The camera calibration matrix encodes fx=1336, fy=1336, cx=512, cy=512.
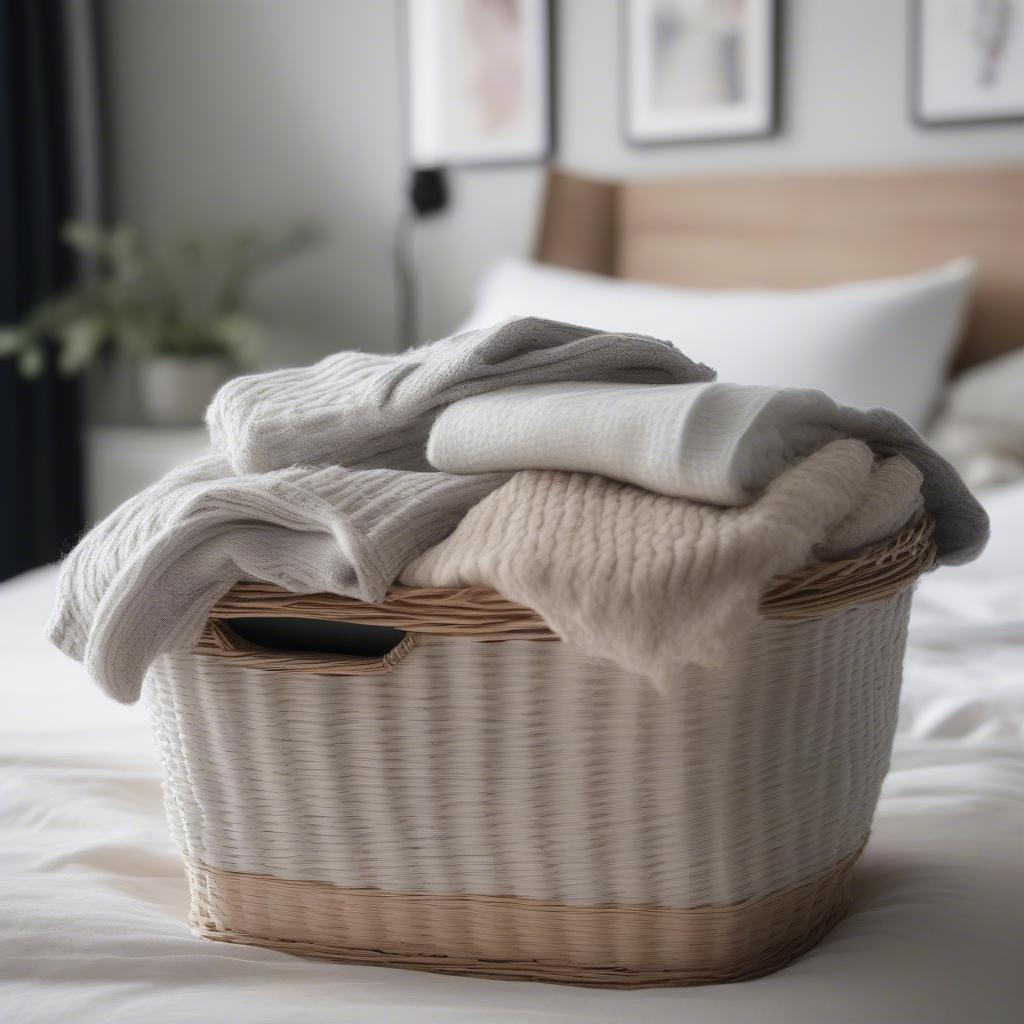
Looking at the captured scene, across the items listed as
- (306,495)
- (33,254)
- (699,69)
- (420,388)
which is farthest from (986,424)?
(33,254)

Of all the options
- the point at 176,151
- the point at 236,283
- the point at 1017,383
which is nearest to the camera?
the point at 1017,383

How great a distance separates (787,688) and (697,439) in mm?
152

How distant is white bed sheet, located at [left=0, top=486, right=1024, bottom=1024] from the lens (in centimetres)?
70

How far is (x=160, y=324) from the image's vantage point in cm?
289

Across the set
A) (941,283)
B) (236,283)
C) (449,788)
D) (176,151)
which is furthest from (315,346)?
(449,788)

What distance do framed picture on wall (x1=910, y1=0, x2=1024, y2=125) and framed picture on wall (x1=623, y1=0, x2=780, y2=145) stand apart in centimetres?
27

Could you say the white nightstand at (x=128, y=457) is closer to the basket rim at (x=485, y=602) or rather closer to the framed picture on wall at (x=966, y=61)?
the framed picture on wall at (x=966, y=61)

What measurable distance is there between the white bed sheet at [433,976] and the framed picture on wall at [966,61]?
1.30 meters

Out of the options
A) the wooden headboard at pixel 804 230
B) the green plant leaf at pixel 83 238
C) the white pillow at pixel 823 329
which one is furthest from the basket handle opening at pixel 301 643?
the green plant leaf at pixel 83 238

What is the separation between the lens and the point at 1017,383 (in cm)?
197

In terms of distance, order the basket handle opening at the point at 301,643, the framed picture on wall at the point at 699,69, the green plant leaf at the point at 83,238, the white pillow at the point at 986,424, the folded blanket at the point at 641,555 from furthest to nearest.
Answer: the green plant leaf at the point at 83,238, the framed picture on wall at the point at 699,69, the white pillow at the point at 986,424, the basket handle opening at the point at 301,643, the folded blanket at the point at 641,555

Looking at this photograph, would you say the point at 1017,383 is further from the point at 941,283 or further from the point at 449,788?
the point at 449,788

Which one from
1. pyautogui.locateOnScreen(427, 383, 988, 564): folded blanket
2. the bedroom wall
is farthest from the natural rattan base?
the bedroom wall

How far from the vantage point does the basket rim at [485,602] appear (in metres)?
0.69
